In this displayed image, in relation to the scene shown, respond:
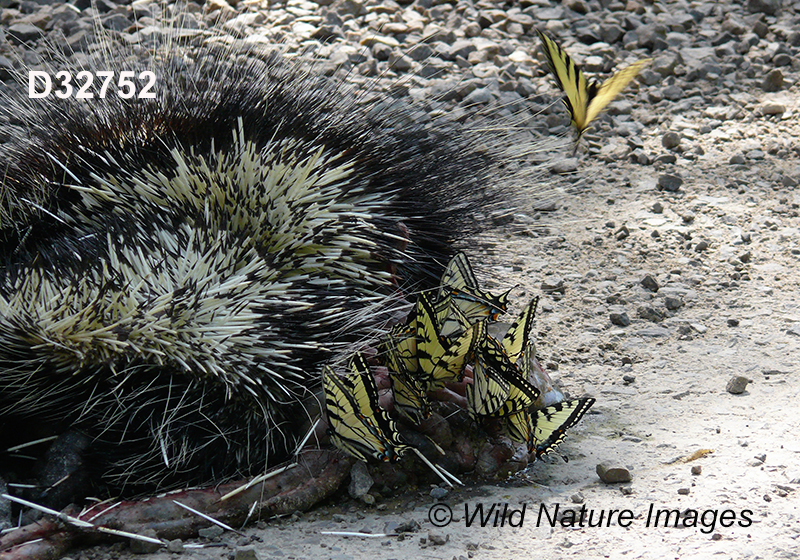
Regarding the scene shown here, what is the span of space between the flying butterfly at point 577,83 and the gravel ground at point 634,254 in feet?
0.53

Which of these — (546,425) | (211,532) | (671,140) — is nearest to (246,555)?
(211,532)

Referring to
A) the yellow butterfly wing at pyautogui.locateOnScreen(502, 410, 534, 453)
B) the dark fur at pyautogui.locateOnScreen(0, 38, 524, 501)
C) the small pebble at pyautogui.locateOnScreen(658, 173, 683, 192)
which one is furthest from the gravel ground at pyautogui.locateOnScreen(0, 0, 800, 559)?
the dark fur at pyautogui.locateOnScreen(0, 38, 524, 501)

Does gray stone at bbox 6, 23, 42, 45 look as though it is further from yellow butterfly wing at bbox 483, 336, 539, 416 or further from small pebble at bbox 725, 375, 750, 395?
small pebble at bbox 725, 375, 750, 395

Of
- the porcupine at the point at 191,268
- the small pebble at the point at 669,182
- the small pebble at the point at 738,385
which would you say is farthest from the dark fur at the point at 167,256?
the small pebble at the point at 669,182

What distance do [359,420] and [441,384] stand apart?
11.0 inches

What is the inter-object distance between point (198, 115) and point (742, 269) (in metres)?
2.04

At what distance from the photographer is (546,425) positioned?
217cm

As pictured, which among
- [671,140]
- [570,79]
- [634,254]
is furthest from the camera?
[671,140]

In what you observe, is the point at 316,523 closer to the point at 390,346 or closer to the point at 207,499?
the point at 207,499

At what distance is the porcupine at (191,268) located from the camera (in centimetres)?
197

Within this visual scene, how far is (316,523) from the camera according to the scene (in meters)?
2.02

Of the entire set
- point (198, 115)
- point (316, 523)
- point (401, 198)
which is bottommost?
point (316, 523)

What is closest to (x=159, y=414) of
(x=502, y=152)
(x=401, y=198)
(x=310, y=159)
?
(x=310, y=159)

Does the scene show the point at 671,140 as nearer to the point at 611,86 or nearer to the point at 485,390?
the point at 611,86
